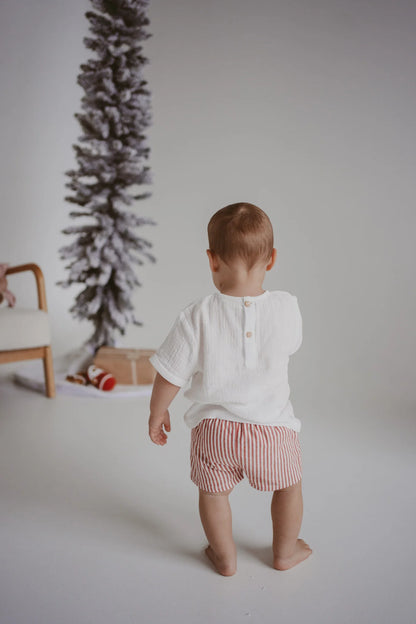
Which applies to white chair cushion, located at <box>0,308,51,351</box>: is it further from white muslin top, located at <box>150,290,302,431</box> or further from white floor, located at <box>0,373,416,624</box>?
white muslin top, located at <box>150,290,302,431</box>

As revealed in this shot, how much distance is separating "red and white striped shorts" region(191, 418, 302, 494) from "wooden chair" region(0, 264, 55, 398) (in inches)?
54.1

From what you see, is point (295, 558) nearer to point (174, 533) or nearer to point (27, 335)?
point (174, 533)

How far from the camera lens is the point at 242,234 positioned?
47.1 inches

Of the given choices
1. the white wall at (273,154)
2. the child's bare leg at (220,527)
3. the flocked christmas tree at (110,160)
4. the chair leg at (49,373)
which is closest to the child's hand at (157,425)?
the child's bare leg at (220,527)

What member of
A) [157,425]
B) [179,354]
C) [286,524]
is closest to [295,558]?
[286,524]

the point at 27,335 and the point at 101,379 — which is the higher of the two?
the point at 27,335

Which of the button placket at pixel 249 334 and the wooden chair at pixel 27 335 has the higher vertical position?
the button placket at pixel 249 334

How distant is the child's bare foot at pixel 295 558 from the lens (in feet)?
4.24

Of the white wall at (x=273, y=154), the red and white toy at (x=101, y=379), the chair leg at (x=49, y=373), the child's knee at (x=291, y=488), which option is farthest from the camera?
the white wall at (x=273, y=154)

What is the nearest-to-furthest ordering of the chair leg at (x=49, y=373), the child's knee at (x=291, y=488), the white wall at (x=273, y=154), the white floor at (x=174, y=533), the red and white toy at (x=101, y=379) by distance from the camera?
the white floor at (x=174, y=533) < the child's knee at (x=291, y=488) < the chair leg at (x=49, y=373) < the red and white toy at (x=101, y=379) < the white wall at (x=273, y=154)

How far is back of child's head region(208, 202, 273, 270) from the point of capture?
1.20m

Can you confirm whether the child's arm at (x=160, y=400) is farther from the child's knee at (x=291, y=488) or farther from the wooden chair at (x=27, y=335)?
the wooden chair at (x=27, y=335)

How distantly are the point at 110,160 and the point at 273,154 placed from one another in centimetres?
115

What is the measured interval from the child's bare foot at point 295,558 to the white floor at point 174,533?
2 cm
